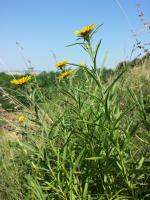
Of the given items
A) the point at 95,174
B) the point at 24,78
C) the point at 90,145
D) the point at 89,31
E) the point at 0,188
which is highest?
the point at 89,31

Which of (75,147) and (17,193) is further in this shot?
(17,193)

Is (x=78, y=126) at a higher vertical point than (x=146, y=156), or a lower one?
higher

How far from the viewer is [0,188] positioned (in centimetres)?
334

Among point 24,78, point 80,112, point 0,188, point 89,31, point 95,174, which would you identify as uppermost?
point 89,31

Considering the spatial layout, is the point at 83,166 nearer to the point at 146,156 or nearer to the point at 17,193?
the point at 146,156

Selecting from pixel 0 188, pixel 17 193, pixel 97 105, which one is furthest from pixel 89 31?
pixel 0 188

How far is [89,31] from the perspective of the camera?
7.46ft

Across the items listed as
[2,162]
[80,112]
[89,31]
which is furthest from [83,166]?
[2,162]

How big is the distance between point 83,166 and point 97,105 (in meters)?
0.40

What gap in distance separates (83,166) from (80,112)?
14.0 inches

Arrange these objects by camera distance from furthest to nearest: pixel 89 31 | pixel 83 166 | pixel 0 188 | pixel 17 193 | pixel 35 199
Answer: pixel 0 188
pixel 17 193
pixel 83 166
pixel 35 199
pixel 89 31

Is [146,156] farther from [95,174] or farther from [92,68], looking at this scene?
[92,68]

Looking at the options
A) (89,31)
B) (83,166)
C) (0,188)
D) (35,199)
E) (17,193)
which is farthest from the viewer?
(0,188)

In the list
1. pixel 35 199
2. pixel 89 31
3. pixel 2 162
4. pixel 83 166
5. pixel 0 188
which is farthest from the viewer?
pixel 2 162
